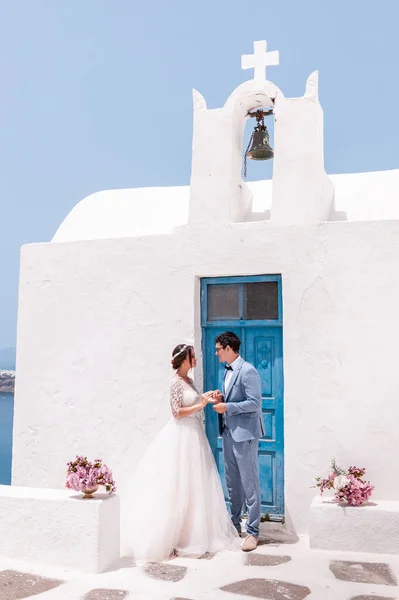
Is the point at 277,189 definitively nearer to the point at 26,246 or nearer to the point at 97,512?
the point at 26,246

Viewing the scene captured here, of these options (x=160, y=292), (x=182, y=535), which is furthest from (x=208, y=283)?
(x=182, y=535)

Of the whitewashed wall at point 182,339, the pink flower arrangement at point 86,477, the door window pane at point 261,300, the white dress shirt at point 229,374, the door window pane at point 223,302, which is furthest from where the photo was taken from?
the door window pane at point 223,302

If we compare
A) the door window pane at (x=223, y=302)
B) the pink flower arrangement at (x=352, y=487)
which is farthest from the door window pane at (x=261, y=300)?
the pink flower arrangement at (x=352, y=487)

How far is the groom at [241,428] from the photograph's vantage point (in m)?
5.39

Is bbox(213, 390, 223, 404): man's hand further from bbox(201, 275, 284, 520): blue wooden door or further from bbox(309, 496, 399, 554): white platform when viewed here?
bbox(309, 496, 399, 554): white platform

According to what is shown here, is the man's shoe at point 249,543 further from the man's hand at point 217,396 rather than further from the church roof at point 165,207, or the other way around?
the church roof at point 165,207

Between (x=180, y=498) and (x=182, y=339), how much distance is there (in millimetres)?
1721

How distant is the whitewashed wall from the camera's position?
5.80 meters

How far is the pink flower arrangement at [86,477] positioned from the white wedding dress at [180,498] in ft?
1.19

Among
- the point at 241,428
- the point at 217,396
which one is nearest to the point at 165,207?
the point at 217,396

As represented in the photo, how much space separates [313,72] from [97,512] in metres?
4.77

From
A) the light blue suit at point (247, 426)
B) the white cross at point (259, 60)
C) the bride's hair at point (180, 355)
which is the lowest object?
the light blue suit at point (247, 426)

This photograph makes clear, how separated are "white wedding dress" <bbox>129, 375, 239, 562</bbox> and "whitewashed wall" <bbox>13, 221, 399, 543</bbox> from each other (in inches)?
36.4

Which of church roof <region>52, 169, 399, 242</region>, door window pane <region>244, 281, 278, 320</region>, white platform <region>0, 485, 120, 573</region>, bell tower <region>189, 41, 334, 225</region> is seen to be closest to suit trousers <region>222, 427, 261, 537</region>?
white platform <region>0, 485, 120, 573</region>
